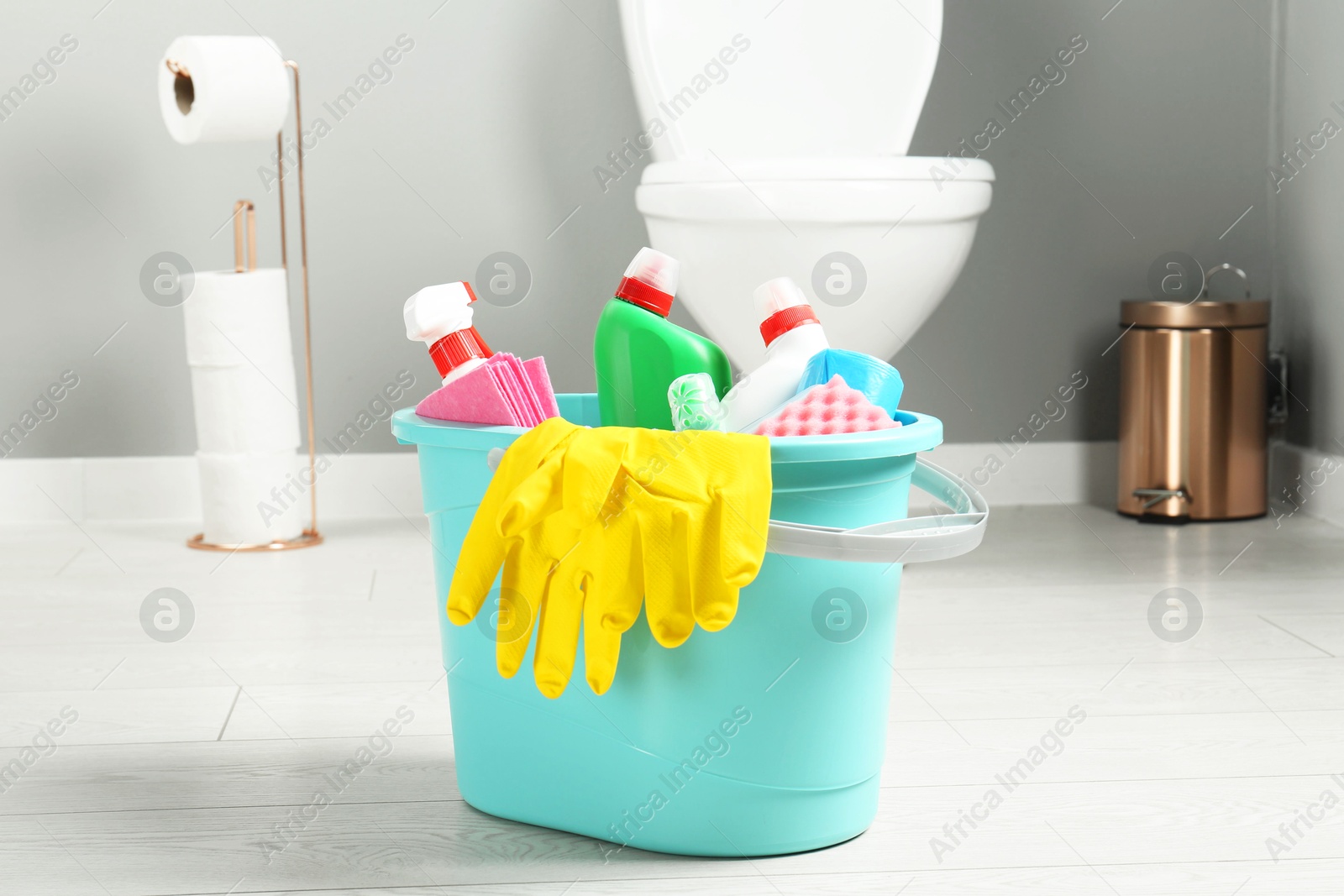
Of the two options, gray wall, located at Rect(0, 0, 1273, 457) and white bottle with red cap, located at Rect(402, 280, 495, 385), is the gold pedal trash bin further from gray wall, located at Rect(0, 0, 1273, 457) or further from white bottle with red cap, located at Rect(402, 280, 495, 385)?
white bottle with red cap, located at Rect(402, 280, 495, 385)

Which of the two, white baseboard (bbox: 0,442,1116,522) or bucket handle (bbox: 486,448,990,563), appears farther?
white baseboard (bbox: 0,442,1116,522)

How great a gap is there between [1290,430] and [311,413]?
1.36 meters

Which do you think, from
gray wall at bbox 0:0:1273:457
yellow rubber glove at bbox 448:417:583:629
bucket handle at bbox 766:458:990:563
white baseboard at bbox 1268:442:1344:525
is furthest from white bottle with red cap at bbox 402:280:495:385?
white baseboard at bbox 1268:442:1344:525

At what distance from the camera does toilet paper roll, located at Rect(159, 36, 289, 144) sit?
5.00 feet

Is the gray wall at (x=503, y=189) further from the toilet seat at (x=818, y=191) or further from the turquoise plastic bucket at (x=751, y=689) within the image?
the turquoise plastic bucket at (x=751, y=689)

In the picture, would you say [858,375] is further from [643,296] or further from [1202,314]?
[1202,314]

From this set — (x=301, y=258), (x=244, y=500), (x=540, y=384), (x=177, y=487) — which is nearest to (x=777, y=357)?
(x=540, y=384)

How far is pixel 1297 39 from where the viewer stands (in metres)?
1.81

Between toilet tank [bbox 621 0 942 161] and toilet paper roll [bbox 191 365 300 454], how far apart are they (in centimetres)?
58

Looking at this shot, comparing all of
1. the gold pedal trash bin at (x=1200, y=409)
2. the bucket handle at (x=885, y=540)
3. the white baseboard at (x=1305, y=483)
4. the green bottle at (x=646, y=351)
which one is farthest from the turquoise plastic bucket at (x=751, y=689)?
the white baseboard at (x=1305, y=483)

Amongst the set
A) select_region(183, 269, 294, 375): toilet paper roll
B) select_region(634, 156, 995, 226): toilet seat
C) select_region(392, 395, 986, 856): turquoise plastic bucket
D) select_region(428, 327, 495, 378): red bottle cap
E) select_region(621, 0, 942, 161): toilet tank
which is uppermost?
select_region(621, 0, 942, 161): toilet tank

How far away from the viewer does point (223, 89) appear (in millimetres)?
1522

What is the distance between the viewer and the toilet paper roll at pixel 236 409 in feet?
5.35

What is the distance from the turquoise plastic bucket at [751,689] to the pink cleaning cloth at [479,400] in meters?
0.01
